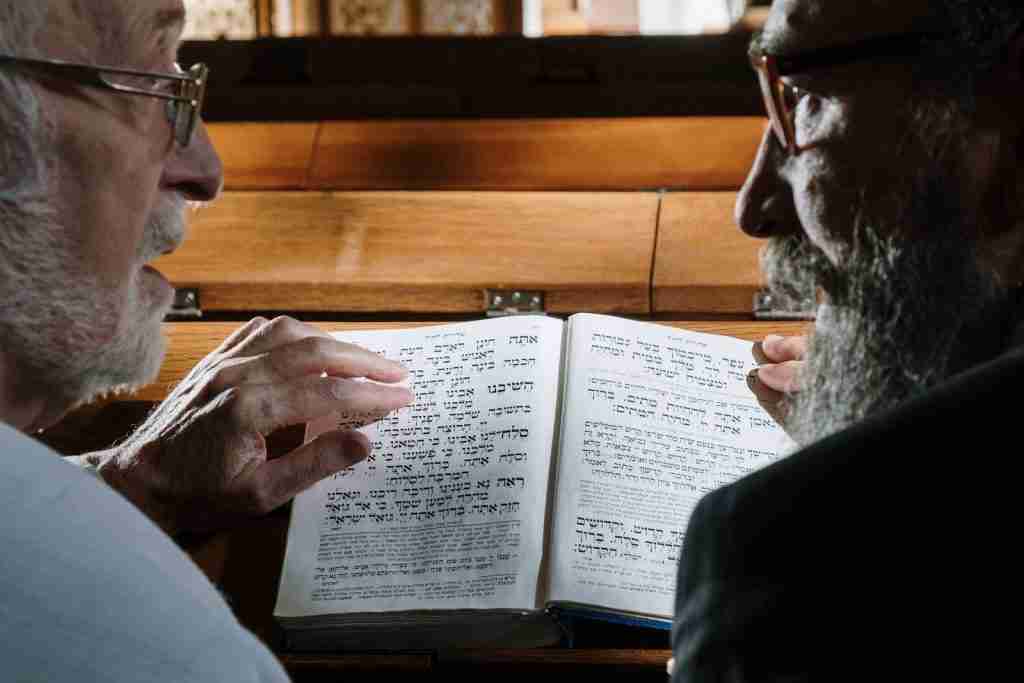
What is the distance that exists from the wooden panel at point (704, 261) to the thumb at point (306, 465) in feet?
2.29

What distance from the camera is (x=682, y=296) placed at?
88.6 inches

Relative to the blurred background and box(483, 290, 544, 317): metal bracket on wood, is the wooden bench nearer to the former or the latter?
box(483, 290, 544, 317): metal bracket on wood

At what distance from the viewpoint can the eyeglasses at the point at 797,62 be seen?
1322 millimetres

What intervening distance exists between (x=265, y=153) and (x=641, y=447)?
45.8 inches

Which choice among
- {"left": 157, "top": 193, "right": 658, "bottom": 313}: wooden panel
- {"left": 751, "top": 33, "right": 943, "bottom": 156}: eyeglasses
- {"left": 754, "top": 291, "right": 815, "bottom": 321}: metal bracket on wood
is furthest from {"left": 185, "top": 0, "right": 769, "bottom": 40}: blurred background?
{"left": 751, "top": 33, "right": 943, "bottom": 156}: eyeglasses

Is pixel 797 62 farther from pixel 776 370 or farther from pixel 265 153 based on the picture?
pixel 265 153

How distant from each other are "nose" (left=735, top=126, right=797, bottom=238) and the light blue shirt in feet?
2.80

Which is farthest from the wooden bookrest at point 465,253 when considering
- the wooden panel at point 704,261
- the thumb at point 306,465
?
the thumb at point 306,465

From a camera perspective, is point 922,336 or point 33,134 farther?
point 33,134

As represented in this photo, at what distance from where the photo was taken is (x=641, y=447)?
1.75 meters

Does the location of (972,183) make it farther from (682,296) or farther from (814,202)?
(682,296)

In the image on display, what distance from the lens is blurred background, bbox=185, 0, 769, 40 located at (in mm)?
2721

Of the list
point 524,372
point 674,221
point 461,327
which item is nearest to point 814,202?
point 524,372

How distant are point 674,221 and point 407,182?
1.72ft
